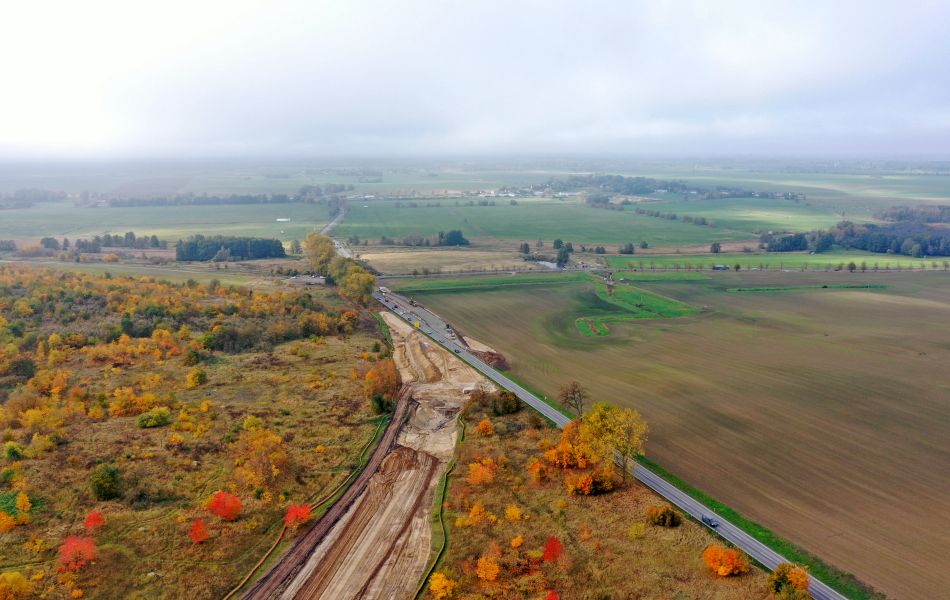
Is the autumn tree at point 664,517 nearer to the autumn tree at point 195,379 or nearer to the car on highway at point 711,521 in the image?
the car on highway at point 711,521

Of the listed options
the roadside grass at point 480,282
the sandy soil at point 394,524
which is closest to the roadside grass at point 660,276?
the roadside grass at point 480,282

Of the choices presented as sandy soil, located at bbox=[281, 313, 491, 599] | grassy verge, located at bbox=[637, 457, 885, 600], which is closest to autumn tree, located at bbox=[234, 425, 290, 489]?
sandy soil, located at bbox=[281, 313, 491, 599]

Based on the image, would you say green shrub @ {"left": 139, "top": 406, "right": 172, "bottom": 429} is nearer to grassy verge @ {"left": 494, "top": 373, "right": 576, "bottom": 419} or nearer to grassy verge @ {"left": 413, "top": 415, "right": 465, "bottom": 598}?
grassy verge @ {"left": 413, "top": 415, "right": 465, "bottom": 598}

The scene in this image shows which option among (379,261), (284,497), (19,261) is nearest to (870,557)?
(284,497)

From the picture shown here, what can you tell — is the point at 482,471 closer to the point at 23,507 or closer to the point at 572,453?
the point at 572,453

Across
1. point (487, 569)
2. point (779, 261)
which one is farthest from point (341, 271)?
point (779, 261)

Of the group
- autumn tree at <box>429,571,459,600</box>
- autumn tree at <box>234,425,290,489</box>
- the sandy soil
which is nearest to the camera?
autumn tree at <box>429,571,459,600</box>
